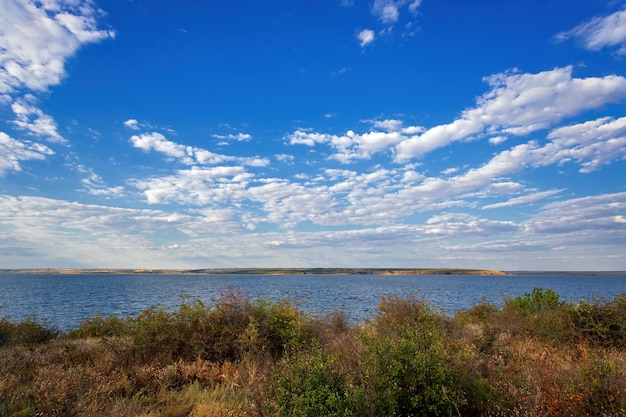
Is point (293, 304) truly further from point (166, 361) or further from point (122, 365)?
point (122, 365)

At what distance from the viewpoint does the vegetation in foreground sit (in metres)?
5.87

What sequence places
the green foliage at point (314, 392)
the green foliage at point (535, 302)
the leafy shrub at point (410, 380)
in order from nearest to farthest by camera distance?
the green foliage at point (314, 392) < the leafy shrub at point (410, 380) < the green foliage at point (535, 302)

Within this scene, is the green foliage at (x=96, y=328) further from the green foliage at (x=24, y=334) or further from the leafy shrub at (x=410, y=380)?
the leafy shrub at (x=410, y=380)

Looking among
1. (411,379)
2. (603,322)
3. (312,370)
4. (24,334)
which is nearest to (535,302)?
(603,322)

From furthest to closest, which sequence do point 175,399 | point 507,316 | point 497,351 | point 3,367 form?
point 507,316 → point 497,351 → point 3,367 → point 175,399

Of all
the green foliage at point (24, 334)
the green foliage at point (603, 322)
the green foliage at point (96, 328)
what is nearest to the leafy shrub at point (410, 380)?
the green foliage at point (603, 322)

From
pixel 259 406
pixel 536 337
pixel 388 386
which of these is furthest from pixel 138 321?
pixel 536 337

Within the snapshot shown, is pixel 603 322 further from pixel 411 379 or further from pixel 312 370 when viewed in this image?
pixel 312 370

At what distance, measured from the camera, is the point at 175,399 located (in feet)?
26.1

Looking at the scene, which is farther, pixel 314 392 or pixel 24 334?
pixel 24 334

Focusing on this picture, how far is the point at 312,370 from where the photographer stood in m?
6.02

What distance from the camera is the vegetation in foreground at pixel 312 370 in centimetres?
587

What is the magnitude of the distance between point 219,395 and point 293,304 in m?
6.33

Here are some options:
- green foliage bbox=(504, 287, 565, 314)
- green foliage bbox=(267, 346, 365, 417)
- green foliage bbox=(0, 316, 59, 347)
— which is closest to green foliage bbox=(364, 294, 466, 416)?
green foliage bbox=(267, 346, 365, 417)
